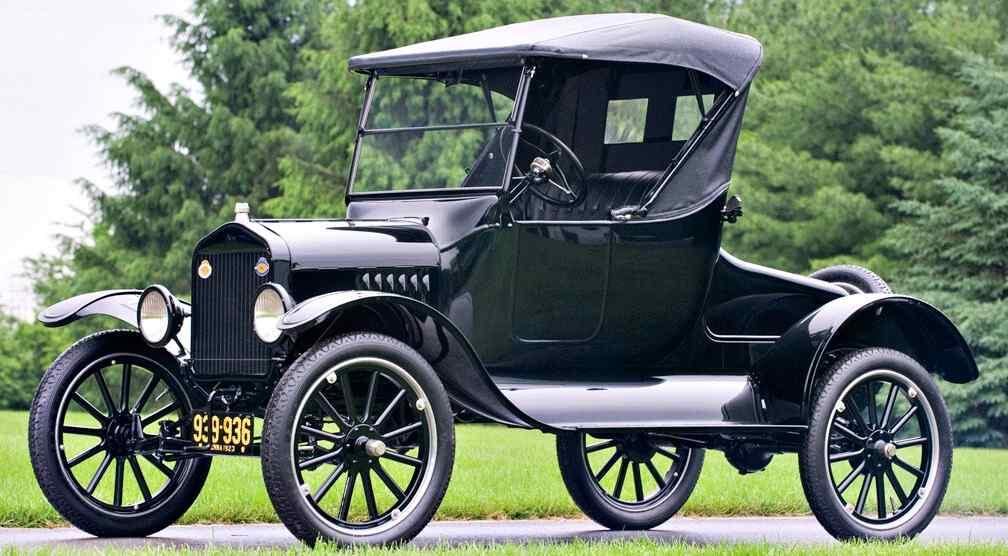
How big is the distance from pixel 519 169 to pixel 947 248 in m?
25.6

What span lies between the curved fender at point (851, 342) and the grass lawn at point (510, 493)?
1477 mm

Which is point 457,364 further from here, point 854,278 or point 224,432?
point 854,278

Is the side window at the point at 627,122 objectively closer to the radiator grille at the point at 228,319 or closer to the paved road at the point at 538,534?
the paved road at the point at 538,534

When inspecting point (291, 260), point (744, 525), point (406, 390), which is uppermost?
point (291, 260)

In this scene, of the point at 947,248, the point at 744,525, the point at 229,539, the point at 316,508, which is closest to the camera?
the point at 316,508

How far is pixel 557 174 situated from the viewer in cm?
889

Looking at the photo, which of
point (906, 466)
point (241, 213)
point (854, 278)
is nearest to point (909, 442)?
point (906, 466)

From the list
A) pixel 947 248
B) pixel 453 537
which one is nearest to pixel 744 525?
pixel 453 537

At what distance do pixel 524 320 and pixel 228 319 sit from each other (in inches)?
59.6

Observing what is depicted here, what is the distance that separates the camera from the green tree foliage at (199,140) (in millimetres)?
43906

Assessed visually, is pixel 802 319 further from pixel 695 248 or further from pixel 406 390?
pixel 406 390

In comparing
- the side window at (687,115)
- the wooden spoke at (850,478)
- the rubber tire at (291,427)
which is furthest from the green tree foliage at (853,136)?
the rubber tire at (291,427)

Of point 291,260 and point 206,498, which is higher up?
point 291,260

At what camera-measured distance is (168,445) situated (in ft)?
27.1
